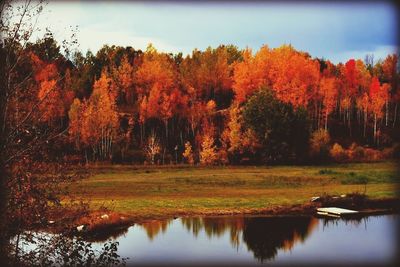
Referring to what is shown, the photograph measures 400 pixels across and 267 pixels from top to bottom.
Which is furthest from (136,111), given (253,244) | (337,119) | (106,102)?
(253,244)

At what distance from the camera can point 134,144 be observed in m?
73.3

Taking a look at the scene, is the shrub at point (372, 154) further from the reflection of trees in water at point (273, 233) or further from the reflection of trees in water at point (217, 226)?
the reflection of trees in water at point (217, 226)

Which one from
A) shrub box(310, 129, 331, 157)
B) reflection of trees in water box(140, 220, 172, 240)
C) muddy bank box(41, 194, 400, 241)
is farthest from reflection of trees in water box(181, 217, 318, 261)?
shrub box(310, 129, 331, 157)

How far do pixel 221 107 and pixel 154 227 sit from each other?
6179cm

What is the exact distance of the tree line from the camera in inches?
2441

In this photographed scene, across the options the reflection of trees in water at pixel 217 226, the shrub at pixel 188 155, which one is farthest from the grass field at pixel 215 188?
the shrub at pixel 188 155

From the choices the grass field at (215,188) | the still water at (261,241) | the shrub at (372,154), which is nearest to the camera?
the still water at (261,241)

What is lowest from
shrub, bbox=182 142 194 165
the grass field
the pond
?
the pond

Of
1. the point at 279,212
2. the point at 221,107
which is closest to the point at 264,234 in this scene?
the point at 279,212

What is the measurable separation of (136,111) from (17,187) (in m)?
70.9

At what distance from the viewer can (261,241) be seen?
79.2 ft

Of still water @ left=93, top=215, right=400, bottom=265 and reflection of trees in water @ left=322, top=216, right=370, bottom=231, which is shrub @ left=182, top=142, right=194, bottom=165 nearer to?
reflection of trees in water @ left=322, top=216, right=370, bottom=231

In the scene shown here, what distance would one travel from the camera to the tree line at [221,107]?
6200 cm

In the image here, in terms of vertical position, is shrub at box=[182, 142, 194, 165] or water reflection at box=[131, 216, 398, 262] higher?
shrub at box=[182, 142, 194, 165]
